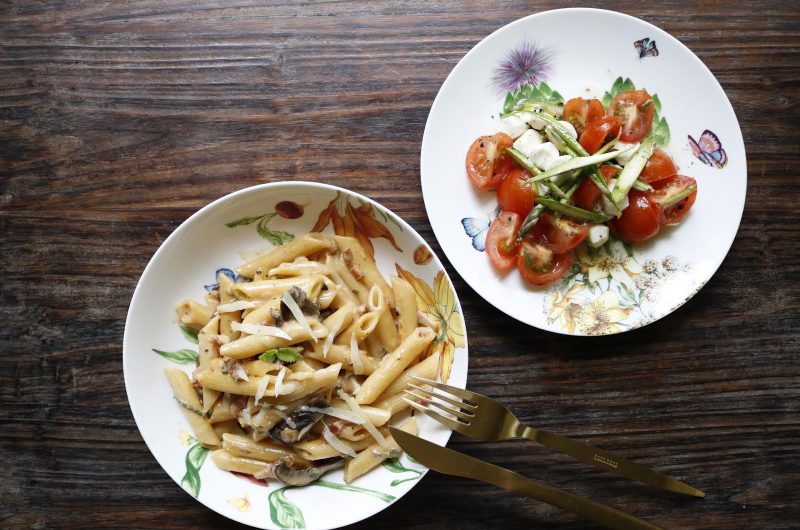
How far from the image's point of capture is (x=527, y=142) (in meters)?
1.86

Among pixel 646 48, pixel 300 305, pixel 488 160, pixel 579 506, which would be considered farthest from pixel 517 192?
pixel 579 506

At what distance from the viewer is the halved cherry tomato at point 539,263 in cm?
185

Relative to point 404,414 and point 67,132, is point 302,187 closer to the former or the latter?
point 404,414

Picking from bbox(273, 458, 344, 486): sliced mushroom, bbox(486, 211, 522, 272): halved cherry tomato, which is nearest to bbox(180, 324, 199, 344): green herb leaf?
bbox(273, 458, 344, 486): sliced mushroom

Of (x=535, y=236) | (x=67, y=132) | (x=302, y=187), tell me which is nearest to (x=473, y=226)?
(x=535, y=236)

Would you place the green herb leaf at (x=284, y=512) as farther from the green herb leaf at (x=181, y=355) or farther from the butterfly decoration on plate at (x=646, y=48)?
the butterfly decoration on plate at (x=646, y=48)

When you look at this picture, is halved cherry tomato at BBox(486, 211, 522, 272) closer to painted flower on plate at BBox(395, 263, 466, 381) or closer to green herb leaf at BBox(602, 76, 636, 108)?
painted flower on plate at BBox(395, 263, 466, 381)

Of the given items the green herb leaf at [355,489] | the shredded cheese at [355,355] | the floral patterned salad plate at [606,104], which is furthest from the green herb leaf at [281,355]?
the floral patterned salad plate at [606,104]

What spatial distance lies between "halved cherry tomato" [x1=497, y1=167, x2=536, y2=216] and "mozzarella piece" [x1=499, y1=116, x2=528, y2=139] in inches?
4.2

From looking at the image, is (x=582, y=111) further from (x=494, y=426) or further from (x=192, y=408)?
(x=192, y=408)

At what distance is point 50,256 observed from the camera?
201cm

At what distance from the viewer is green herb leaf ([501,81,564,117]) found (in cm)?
194

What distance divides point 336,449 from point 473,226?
0.78 metres

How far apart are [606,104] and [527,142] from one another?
32cm
